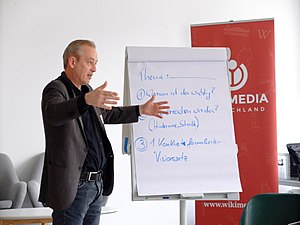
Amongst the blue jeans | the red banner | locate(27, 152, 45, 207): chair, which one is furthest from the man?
locate(27, 152, 45, 207): chair

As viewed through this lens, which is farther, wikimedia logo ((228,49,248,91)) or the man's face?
wikimedia logo ((228,49,248,91))

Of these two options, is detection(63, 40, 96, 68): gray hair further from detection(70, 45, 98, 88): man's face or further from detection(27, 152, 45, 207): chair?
detection(27, 152, 45, 207): chair

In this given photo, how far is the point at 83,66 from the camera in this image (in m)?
2.63

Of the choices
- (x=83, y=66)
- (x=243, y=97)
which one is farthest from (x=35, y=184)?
(x=83, y=66)

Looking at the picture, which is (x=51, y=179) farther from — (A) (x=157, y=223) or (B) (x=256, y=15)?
(B) (x=256, y=15)

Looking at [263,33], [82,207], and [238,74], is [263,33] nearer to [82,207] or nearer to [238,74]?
[238,74]

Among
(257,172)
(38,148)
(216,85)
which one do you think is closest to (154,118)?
(216,85)

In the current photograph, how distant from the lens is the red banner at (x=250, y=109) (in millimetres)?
4359

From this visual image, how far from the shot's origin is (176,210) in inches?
217

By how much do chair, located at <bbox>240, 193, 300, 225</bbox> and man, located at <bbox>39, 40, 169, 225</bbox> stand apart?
810 mm

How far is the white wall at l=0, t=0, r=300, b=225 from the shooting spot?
17.2 feet

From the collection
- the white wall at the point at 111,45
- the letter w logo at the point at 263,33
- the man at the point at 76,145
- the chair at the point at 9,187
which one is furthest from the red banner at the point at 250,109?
the man at the point at 76,145

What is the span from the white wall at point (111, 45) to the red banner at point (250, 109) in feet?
3.73

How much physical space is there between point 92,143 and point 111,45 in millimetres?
2948
